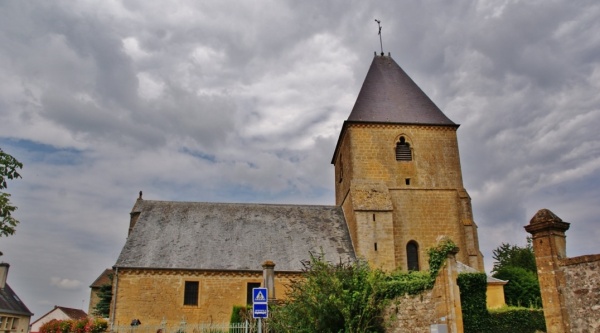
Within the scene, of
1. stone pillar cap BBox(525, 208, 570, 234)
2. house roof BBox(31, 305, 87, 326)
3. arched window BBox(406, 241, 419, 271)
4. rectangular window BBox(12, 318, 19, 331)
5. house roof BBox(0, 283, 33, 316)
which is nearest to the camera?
stone pillar cap BBox(525, 208, 570, 234)

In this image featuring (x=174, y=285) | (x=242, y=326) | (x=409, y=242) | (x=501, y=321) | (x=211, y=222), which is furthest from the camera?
(x=211, y=222)

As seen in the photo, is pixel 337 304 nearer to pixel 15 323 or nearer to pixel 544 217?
pixel 544 217

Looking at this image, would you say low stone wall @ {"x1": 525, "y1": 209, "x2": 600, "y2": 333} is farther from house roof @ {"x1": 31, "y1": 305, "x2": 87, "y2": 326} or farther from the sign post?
house roof @ {"x1": 31, "y1": 305, "x2": 87, "y2": 326}

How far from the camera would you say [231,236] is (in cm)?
2378

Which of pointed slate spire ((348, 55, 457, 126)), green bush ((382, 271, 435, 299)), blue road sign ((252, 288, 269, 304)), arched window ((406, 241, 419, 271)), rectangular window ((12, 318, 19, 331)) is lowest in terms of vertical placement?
rectangular window ((12, 318, 19, 331))

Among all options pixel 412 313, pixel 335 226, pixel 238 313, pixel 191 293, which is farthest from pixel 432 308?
pixel 335 226

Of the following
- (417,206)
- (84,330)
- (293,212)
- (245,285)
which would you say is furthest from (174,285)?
(417,206)

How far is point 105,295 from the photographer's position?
22.1 m

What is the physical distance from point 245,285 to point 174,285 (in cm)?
322

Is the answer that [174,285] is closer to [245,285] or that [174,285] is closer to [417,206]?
[245,285]

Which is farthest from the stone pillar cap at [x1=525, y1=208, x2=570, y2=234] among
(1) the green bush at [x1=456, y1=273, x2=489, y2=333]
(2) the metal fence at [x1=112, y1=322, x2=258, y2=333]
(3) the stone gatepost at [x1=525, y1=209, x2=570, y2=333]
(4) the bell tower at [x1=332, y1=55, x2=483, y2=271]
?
(4) the bell tower at [x1=332, y1=55, x2=483, y2=271]

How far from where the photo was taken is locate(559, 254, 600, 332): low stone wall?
7445 mm

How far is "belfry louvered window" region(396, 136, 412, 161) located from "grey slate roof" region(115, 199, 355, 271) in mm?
4726

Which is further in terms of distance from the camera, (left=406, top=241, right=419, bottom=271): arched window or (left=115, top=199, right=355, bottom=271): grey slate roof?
(left=406, top=241, right=419, bottom=271): arched window
